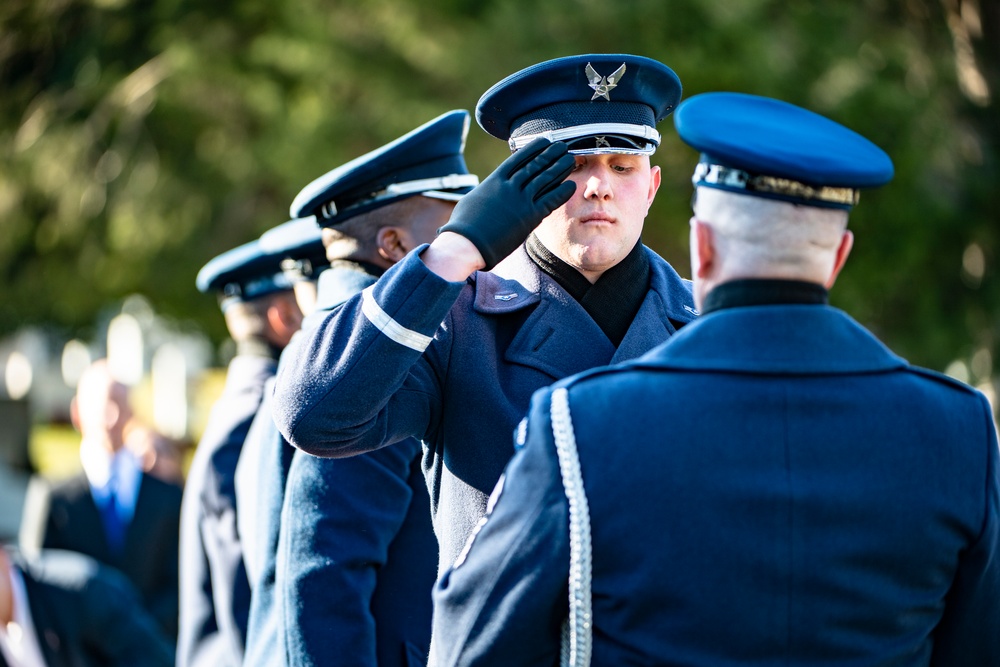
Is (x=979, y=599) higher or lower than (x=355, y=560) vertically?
higher

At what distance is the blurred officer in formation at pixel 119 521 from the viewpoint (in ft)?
21.3

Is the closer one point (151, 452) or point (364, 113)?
point (151, 452)

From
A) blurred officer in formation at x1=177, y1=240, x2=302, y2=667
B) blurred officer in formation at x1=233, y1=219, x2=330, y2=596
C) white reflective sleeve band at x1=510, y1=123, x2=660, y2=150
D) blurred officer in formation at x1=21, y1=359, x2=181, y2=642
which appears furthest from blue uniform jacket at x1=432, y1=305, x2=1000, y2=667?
blurred officer in formation at x1=21, y1=359, x2=181, y2=642

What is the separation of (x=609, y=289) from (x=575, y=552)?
2.86ft

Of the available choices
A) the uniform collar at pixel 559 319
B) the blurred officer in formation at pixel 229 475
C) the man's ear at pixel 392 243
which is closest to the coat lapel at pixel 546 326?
the uniform collar at pixel 559 319

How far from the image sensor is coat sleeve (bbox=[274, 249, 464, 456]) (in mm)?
2484

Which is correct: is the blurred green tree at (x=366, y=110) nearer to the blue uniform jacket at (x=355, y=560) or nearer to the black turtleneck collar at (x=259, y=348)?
the black turtleneck collar at (x=259, y=348)

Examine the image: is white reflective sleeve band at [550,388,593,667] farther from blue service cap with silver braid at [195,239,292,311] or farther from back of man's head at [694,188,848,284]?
blue service cap with silver braid at [195,239,292,311]

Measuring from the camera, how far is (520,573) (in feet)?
6.67

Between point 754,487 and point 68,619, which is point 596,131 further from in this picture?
point 68,619

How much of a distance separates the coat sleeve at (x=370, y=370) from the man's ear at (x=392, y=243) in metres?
0.87

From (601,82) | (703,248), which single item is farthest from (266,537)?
(703,248)

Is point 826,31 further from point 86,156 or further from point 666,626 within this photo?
point 666,626

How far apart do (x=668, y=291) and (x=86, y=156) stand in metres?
12.8
